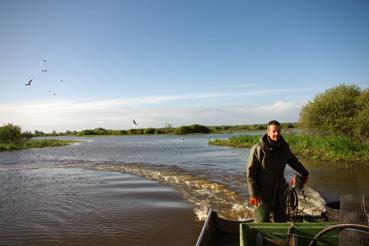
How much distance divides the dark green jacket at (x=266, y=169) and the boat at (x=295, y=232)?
0.46 metres

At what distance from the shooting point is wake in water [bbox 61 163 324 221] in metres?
9.38

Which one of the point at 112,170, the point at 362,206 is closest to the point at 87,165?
the point at 112,170

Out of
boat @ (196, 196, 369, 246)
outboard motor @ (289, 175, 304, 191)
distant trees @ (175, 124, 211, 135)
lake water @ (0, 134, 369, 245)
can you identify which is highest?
distant trees @ (175, 124, 211, 135)

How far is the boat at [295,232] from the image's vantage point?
354 cm

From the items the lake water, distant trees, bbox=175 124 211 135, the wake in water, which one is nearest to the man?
the lake water

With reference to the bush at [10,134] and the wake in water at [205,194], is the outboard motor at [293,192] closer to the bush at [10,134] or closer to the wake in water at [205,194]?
the wake in water at [205,194]

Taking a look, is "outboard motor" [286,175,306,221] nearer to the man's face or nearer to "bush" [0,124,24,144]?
the man's face

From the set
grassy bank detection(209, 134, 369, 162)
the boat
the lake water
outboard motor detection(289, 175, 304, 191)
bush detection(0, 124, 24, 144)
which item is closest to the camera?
the boat

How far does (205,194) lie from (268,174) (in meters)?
6.77

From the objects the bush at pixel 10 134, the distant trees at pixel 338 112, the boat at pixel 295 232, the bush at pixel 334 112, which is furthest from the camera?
the bush at pixel 10 134

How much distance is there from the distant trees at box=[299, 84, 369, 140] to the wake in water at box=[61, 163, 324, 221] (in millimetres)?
10678

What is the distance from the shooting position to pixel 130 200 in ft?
35.8

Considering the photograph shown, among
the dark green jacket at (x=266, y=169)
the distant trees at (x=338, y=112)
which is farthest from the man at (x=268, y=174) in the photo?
the distant trees at (x=338, y=112)

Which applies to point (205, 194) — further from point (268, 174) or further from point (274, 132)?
point (274, 132)
